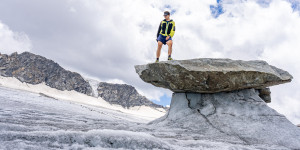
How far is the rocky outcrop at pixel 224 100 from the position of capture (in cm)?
564

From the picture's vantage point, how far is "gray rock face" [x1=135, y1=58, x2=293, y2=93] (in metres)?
6.29

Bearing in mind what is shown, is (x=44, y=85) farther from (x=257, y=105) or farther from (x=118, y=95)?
(x=257, y=105)

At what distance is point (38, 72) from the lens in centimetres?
8375

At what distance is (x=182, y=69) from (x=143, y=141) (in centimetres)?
378

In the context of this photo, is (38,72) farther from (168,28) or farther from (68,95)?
(168,28)

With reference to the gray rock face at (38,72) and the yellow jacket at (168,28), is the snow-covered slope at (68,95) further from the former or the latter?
the yellow jacket at (168,28)

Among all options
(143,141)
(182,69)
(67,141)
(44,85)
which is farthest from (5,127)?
(44,85)

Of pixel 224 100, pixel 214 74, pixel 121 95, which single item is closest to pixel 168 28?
pixel 214 74

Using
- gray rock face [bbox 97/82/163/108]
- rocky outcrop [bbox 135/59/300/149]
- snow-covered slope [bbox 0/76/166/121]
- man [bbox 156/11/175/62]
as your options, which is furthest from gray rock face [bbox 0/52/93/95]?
rocky outcrop [bbox 135/59/300/149]

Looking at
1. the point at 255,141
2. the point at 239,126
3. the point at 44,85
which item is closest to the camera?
the point at 255,141

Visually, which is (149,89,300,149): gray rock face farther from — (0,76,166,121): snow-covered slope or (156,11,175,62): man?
(0,76,166,121): snow-covered slope

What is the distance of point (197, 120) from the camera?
6508 millimetres

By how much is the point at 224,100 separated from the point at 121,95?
321 ft

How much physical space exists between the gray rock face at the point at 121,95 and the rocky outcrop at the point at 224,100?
9539 centimetres
